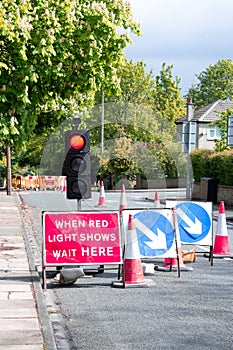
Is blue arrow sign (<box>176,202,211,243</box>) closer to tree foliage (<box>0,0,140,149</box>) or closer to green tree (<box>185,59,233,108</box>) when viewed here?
tree foliage (<box>0,0,140,149</box>)

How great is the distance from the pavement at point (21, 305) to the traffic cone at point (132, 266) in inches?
51.6

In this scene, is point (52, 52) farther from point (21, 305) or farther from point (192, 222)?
point (21, 305)

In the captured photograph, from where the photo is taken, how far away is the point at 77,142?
12.7 meters

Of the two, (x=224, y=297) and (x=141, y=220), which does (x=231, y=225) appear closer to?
(x=141, y=220)

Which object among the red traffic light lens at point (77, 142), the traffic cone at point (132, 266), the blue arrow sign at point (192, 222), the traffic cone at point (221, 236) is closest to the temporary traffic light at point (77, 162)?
the red traffic light lens at point (77, 142)

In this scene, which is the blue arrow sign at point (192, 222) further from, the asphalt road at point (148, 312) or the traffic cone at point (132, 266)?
the traffic cone at point (132, 266)

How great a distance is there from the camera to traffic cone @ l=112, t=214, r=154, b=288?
410 inches

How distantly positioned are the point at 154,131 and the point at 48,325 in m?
44.9

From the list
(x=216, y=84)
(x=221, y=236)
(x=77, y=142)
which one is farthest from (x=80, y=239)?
(x=216, y=84)

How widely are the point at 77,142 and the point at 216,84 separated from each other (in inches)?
3827

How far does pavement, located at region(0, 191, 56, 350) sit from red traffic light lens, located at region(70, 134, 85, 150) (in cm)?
227

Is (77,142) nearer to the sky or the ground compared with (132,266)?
nearer to the sky

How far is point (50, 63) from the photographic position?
16.2 meters

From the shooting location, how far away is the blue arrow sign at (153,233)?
11.3 metres
